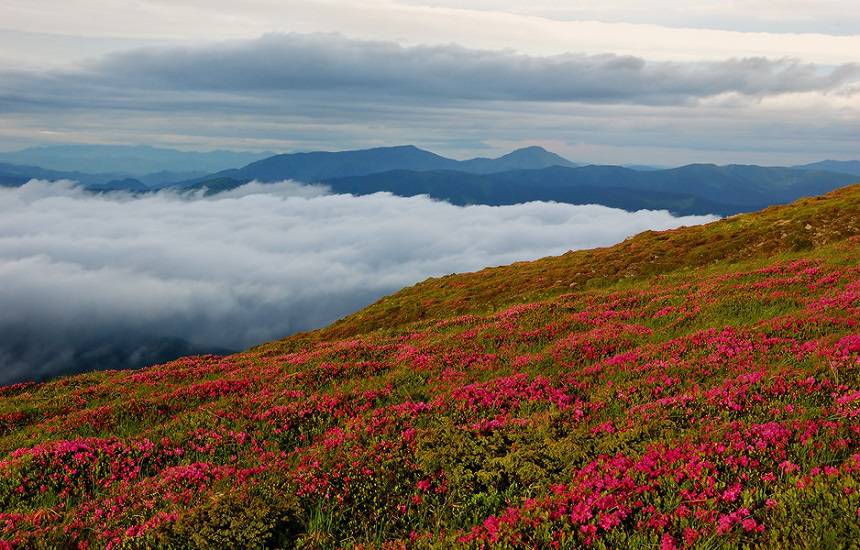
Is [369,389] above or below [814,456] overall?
below

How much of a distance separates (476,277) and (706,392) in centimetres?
6055

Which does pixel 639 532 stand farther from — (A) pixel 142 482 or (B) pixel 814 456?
(A) pixel 142 482

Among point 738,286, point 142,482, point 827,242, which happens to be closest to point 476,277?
point 827,242

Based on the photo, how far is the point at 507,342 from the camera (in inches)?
798

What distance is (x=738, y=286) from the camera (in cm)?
2441

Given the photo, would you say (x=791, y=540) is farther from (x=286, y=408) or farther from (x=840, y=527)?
(x=286, y=408)

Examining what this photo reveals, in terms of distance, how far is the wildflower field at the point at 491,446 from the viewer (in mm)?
6676

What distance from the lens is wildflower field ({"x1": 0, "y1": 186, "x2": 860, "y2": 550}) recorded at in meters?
6.68

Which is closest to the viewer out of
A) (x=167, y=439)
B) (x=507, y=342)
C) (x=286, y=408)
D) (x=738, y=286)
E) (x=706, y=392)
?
(x=706, y=392)

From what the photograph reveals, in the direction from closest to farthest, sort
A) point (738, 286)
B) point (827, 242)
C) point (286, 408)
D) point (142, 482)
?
point (142, 482) → point (286, 408) → point (738, 286) → point (827, 242)

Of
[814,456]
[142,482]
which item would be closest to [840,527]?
[814,456]

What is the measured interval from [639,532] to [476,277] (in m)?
65.0

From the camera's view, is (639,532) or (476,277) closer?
(639,532)

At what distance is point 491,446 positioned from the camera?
9.70 metres
